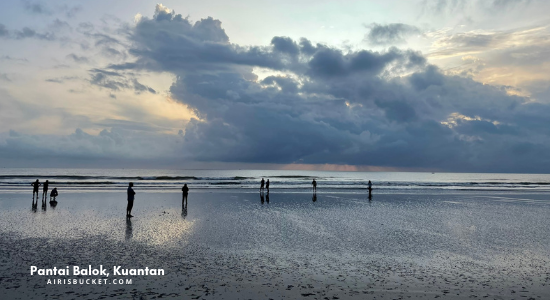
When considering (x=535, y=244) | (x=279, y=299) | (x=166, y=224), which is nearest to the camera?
(x=279, y=299)

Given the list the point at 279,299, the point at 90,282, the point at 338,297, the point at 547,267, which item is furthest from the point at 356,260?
the point at 90,282

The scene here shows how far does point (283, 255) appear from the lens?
47.2 ft

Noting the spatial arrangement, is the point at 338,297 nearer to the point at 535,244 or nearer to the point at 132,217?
the point at 535,244

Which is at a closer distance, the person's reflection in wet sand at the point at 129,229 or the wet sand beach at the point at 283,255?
the wet sand beach at the point at 283,255

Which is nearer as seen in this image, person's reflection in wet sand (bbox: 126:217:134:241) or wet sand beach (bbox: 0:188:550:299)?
wet sand beach (bbox: 0:188:550:299)

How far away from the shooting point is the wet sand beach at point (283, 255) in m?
10.1

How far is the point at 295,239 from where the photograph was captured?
58.8 ft

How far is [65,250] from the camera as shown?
1469 centimetres

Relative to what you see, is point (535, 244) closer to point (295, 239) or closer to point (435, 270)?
point (435, 270)

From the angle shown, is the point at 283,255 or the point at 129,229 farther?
the point at 129,229

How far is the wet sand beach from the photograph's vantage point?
33.2 ft

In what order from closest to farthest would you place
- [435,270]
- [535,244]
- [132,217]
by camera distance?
[435,270] < [535,244] < [132,217]

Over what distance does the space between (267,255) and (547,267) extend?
10.4m

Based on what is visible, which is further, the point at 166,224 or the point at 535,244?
the point at 166,224
